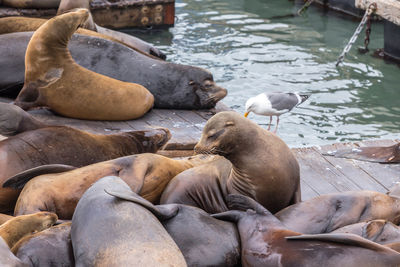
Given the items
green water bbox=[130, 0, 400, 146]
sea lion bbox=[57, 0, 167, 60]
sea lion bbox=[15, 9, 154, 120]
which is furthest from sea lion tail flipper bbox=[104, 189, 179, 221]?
sea lion bbox=[57, 0, 167, 60]

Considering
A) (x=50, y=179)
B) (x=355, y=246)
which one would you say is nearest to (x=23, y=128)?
(x=50, y=179)

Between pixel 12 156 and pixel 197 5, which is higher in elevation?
pixel 12 156

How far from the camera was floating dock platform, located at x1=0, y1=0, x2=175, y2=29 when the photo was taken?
10.7 metres

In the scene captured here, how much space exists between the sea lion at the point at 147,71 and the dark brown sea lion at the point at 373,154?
182cm

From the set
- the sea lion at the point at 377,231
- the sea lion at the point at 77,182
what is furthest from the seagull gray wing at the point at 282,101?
the sea lion at the point at 377,231

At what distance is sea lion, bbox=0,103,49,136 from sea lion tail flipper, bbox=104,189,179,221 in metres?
1.47

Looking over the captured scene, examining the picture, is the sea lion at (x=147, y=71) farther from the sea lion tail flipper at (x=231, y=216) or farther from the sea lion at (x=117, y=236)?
the sea lion at (x=117, y=236)

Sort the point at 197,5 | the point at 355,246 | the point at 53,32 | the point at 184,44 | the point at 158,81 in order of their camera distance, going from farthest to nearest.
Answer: the point at 197,5
the point at 184,44
the point at 158,81
the point at 53,32
the point at 355,246

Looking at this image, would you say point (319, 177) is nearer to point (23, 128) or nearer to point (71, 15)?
point (23, 128)

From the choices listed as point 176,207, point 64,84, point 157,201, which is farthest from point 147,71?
point 176,207

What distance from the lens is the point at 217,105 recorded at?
262 inches

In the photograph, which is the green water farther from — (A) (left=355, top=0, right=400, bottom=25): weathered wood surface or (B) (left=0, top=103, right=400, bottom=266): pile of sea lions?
(B) (left=0, top=103, right=400, bottom=266): pile of sea lions

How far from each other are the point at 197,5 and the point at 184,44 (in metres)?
3.37

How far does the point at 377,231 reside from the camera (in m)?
3.15
